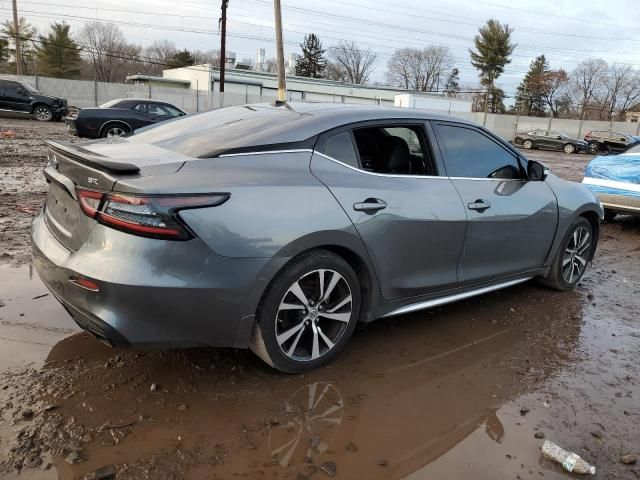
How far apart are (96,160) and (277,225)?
996 millimetres

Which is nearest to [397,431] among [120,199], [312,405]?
[312,405]

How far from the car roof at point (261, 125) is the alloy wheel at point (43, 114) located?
2299 cm

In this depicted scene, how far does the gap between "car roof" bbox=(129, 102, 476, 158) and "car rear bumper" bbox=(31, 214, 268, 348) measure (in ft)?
2.20

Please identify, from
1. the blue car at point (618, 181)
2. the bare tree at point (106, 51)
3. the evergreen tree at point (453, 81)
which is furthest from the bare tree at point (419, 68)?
the blue car at point (618, 181)

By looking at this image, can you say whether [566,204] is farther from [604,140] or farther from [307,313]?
[604,140]

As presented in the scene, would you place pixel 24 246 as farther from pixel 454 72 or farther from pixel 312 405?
pixel 454 72

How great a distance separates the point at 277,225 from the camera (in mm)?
2777

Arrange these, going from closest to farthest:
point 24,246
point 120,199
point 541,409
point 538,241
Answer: point 120,199, point 541,409, point 538,241, point 24,246

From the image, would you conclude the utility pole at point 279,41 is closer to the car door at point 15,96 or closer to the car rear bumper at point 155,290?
the car door at point 15,96

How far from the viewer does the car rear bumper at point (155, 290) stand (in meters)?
2.51

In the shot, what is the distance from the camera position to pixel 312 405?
9.46ft

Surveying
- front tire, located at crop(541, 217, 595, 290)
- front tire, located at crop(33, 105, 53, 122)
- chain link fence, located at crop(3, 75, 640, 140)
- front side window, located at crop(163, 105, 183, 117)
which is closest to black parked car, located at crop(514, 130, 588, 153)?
chain link fence, located at crop(3, 75, 640, 140)

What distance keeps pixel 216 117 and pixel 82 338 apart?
1.76 m

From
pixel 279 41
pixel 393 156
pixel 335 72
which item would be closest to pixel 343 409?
pixel 393 156
